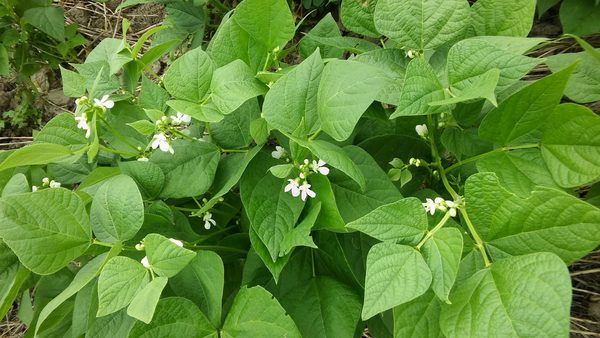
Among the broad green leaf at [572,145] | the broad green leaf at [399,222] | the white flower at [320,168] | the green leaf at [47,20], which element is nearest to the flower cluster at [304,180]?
the white flower at [320,168]

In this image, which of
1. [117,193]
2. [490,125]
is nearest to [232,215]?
[117,193]

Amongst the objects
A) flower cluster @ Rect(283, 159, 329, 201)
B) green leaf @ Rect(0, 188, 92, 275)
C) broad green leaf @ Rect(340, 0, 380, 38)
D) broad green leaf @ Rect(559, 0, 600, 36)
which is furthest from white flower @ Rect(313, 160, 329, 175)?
broad green leaf @ Rect(559, 0, 600, 36)

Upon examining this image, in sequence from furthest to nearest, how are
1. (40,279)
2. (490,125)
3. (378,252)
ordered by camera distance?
(40,279) < (490,125) < (378,252)

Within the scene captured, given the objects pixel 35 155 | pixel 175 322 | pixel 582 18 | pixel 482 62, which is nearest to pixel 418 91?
pixel 482 62

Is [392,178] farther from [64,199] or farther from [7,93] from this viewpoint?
[7,93]

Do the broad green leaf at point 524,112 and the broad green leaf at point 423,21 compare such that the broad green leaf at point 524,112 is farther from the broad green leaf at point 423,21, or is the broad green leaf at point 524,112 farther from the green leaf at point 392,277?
the green leaf at point 392,277

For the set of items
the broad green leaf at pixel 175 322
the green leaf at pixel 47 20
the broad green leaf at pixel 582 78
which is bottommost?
the green leaf at pixel 47 20

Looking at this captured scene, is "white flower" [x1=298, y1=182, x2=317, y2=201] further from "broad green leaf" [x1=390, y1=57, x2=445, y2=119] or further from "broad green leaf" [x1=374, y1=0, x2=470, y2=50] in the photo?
"broad green leaf" [x1=374, y1=0, x2=470, y2=50]
